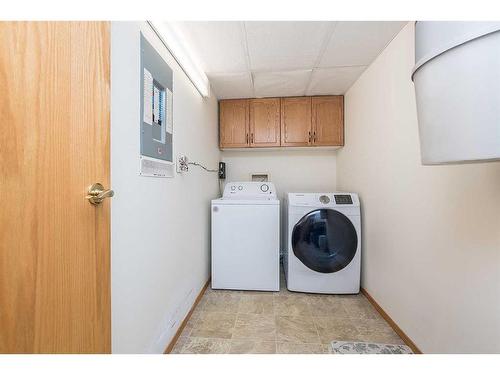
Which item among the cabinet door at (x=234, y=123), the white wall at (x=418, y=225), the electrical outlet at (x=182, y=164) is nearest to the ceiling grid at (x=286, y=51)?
the white wall at (x=418, y=225)

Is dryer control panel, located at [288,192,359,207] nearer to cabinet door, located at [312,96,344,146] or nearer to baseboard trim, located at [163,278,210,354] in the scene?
cabinet door, located at [312,96,344,146]

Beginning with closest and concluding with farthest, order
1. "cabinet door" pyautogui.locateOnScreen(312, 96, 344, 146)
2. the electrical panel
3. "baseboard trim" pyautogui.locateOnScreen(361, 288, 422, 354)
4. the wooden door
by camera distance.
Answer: the wooden door → the electrical panel → "baseboard trim" pyautogui.locateOnScreen(361, 288, 422, 354) → "cabinet door" pyautogui.locateOnScreen(312, 96, 344, 146)

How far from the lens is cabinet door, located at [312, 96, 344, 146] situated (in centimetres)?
262

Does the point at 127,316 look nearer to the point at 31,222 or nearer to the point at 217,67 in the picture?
the point at 31,222

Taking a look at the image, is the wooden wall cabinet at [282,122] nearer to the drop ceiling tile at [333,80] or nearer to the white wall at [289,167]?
the drop ceiling tile at [333,80]

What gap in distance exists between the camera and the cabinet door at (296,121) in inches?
104

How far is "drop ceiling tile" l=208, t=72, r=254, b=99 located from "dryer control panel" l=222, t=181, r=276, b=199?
1106 mm

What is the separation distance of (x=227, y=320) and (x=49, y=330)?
4.67 ft

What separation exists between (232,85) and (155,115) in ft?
4.49

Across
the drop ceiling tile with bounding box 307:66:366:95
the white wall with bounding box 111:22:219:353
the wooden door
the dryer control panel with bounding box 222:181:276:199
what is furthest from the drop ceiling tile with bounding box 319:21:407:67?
the wooden door

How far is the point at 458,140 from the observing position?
53 cm

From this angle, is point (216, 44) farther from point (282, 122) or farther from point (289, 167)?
point (289, 167)

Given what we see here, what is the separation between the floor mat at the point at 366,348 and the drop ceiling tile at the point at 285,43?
7.18 feet
